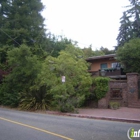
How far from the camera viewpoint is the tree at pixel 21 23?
3020 cm

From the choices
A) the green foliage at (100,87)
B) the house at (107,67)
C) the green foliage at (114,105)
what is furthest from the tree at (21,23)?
the green foliage at (114,105)

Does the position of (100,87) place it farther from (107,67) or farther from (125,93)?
(107,67)

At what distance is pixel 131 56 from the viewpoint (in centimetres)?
2264

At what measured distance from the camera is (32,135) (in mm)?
7867

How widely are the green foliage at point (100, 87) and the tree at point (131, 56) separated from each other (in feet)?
15.3

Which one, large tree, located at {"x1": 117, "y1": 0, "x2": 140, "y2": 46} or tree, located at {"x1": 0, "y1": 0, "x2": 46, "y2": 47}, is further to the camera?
large tree, located at {"x1": 117, "y1": 0, "x2": 140, "y2": 46}

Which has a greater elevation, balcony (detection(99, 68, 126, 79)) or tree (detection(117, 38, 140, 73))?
tree (detection(117, 38, 140, 73))

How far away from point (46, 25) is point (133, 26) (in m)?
17.1

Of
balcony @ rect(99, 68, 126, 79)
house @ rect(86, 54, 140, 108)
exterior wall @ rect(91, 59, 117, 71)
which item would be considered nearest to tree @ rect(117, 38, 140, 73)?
house @ rect(86, 54, 140, 108)

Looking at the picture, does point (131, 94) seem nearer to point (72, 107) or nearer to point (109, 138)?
point (72, 107)

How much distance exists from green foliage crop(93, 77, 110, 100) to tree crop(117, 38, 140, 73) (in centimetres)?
467

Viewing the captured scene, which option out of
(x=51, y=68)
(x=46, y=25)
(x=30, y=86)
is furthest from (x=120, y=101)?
(x=46, y=25)

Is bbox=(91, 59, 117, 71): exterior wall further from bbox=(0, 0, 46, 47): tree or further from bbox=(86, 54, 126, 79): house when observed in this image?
bbox=(0, 0, 46, 47): tree

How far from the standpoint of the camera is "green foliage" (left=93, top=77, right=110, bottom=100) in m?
19.8
